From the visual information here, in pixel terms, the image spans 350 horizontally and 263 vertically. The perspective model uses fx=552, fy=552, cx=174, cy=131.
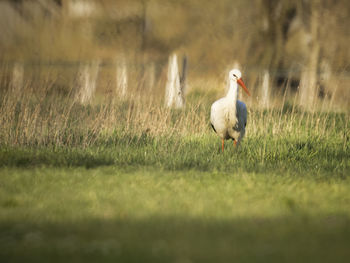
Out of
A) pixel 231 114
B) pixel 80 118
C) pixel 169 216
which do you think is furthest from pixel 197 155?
pixel 169 216

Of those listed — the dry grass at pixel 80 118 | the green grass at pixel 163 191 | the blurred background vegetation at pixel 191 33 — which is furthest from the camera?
the blurred background vegetation at pixel 191 33

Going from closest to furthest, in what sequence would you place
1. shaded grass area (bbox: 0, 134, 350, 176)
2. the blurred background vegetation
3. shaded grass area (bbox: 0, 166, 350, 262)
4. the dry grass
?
1. shaded grass area (bbox: 0, 166, 350, 262)
2. shaded grass area (bbox: 0, 134, 350, 176)
3. the dry grass
4. the blurred background vegetation

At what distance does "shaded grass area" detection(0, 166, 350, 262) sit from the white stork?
2.22 meters

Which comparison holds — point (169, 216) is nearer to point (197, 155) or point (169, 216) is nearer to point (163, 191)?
point (163, 191)

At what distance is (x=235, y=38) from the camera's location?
834 inches

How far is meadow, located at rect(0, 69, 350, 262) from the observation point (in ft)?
12.1

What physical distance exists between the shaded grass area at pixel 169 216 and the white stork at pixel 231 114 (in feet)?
7.30

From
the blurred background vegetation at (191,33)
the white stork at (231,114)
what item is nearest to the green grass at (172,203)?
the white stork at (231,114)

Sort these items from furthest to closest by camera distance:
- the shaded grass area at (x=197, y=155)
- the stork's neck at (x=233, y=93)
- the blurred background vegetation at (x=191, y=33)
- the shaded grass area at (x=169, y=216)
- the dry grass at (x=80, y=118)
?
the blurred background vegetation at (x=191, y=33)
the stork's neck at (x=233, y=93)
the dry grass at (x=80, y=118)
the shaded grass area at (x=197, y=155)
the shaded grass area at (x=169, y=216)

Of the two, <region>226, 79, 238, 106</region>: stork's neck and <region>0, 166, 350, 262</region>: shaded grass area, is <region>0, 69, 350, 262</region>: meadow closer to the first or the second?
<region>0, 166, 350, 262</region>: shaded grass area

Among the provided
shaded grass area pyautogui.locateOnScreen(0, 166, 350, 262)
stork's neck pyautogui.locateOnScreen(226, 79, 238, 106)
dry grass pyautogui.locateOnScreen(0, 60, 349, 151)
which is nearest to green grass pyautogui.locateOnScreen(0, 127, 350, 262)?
shaded grass area pyautogui.locateOnScreen(0, 166, 350, 262)

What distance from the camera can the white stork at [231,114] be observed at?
346 inches

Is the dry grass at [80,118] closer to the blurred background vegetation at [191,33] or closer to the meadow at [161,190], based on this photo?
the meadow at [161,190]

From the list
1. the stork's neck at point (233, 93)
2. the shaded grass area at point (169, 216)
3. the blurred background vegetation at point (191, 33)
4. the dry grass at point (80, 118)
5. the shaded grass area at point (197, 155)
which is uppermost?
the blurred background vegetation at point (191, 33)
